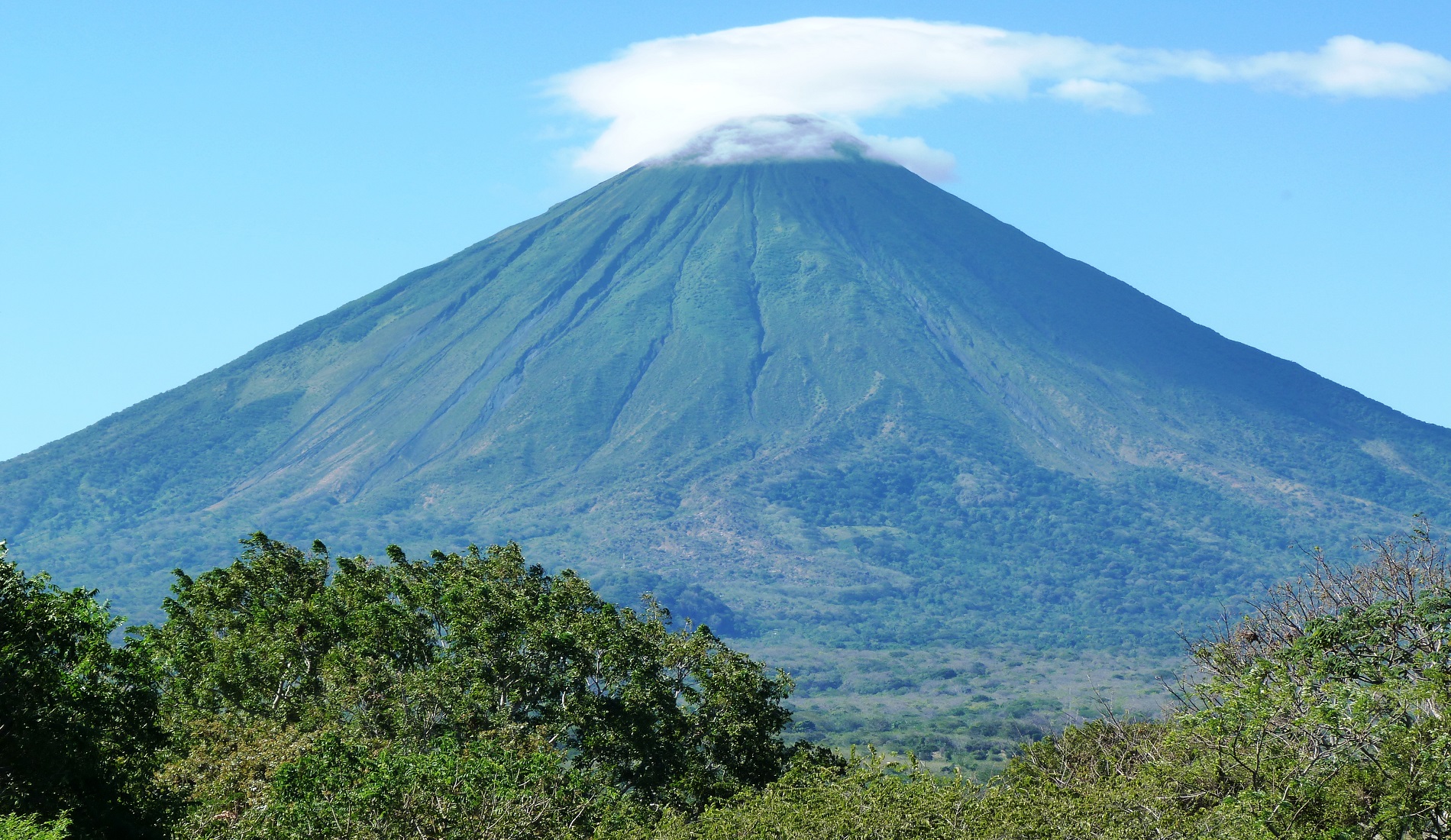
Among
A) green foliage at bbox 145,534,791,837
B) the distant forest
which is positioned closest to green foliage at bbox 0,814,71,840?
the distant forest

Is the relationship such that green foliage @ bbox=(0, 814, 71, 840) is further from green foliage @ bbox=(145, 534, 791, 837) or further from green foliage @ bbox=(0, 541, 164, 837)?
green foliage @ bbox=(145, 534, 791, 837)

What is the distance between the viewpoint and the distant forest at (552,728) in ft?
69.3

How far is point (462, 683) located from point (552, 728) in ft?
6.75

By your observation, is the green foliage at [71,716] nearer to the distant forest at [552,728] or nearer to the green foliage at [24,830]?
the distant forest at [552,728]

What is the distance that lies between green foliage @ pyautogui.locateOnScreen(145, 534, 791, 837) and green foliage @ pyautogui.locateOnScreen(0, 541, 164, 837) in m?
3.20

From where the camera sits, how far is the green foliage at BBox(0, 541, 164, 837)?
19531mm

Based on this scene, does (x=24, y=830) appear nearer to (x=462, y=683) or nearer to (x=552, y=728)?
(x=462, y=683)

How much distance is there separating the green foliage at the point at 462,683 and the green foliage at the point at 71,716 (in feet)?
10.5

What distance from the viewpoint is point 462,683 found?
32.1 m

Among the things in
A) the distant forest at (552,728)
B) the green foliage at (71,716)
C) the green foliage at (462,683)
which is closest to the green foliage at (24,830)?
the distant forest at (552,728)

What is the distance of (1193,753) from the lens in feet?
91.9

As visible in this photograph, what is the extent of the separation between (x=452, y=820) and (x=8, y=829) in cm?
717

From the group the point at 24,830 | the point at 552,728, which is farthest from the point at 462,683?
the point at 24,830

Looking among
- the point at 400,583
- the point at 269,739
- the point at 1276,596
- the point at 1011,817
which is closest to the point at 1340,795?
the point at 1011,817
